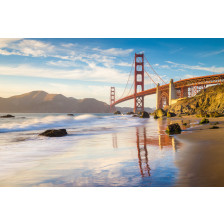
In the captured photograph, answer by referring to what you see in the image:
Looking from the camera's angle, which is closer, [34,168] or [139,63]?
[34,168]

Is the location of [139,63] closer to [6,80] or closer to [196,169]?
[6,80]

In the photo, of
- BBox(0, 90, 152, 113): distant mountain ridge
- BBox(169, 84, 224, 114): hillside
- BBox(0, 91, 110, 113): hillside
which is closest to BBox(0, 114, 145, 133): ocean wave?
BBox(169, 84, 224, 114): hillside

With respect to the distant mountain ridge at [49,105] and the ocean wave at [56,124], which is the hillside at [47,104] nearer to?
the distant mountain ridge at [49,105]

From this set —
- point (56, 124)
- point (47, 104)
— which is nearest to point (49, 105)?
point (47, 104)

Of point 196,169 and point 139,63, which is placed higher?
point 139,63

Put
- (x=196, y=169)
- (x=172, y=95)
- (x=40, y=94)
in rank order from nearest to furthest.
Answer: (x=196, y=169) → (x=172, y=95) → (x=40, y=94)

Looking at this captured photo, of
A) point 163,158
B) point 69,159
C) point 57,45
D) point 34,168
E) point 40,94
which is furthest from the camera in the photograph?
point 40,94

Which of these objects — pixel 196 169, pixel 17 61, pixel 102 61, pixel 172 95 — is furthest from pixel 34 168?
pixel 172 95
